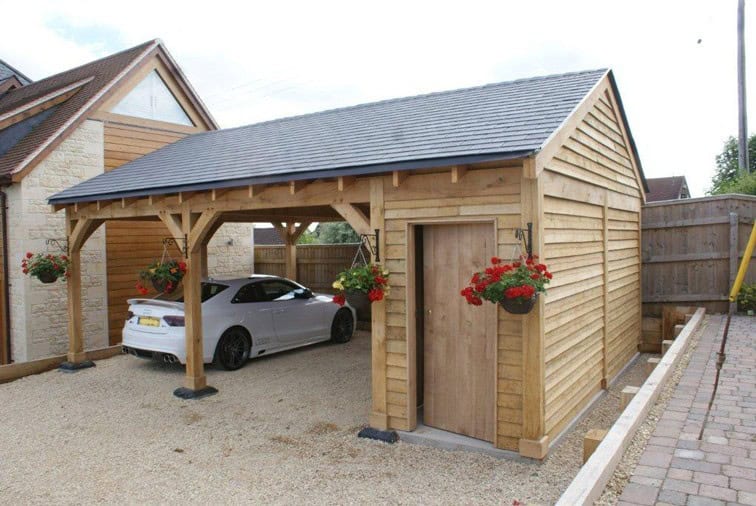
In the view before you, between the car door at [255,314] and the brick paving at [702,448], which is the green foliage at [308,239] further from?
the brick paving at [702,448]

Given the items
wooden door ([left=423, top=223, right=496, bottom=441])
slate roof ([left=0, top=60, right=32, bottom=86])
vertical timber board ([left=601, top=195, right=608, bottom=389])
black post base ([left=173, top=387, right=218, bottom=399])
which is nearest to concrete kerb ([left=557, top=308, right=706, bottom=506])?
vertical timber board ([left=601, top=195, right=608, bottom=389])

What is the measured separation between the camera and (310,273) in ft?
42.5

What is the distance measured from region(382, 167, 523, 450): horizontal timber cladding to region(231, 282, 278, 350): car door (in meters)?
3.77

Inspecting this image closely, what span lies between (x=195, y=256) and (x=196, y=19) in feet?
67.3

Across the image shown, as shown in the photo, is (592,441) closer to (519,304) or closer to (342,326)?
(519,304)

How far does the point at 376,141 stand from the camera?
6.19m

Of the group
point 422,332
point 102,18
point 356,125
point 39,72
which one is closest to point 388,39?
point 102,18

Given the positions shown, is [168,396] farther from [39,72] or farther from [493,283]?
[39,72]

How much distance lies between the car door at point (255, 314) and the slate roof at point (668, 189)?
2118cm

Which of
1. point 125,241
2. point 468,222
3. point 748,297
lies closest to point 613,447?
point 468,222

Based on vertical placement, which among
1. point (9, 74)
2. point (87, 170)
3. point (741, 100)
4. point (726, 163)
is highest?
point (9, 74)

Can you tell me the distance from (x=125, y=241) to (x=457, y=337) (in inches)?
331

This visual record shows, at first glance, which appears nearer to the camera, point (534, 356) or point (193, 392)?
point (534, 356)

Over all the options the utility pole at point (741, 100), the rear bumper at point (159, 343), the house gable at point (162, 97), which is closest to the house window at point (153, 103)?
the house gable at point (162, 97)
